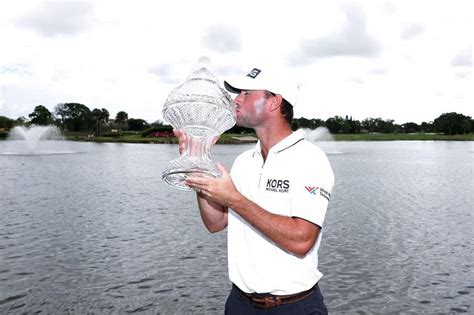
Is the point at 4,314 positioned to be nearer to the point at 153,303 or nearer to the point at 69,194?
the point at 153,303

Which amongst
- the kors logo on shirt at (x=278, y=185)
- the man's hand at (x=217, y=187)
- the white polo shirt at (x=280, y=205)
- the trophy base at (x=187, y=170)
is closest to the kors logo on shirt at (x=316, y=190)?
the white polo shirt at (x=280, y=205)

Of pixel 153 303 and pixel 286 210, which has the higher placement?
pixel 286 210

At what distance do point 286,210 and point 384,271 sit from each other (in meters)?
10.6

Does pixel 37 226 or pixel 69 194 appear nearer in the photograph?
pixel 37 226

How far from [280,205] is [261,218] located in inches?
15.8

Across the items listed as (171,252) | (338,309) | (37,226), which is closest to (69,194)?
(37,226)

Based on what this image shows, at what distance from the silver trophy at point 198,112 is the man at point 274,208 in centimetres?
11

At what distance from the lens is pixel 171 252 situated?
49.2ft

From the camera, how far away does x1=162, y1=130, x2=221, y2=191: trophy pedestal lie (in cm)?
322

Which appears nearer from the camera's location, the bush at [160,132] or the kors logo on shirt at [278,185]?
the kors logo on shirt at [278,185]

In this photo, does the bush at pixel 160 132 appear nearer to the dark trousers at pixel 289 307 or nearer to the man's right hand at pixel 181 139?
the dark trousers at pixel 289 307

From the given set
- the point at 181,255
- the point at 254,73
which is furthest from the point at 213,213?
the point at 181,255

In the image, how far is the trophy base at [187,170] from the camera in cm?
320

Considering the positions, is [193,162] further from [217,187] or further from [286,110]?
[286,110]
